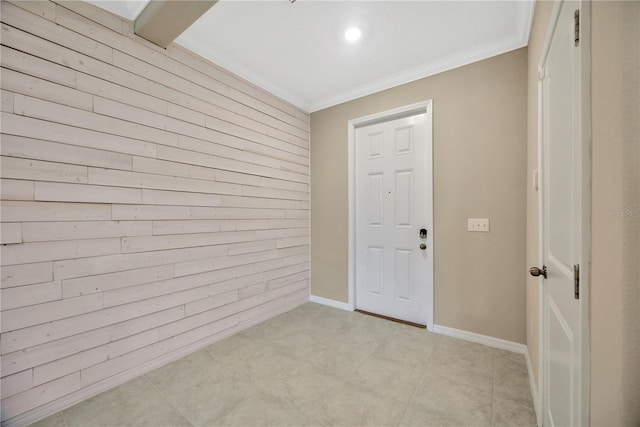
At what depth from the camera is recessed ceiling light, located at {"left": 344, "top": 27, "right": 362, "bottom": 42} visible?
6.98 feet

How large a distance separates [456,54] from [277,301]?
317cm

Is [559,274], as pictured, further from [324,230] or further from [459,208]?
[324,230]

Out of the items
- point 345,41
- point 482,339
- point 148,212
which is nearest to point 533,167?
point 482,339

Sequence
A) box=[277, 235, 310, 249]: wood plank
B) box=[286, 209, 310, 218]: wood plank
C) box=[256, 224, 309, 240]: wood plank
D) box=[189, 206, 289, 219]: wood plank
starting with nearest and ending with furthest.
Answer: box=[189, 206, 289, 219]: wood plank → box=[256, 224, 309, 240]: wood plank → box=[277, 235, 310, 249]: wood plank → box=[286, 209, 310, 218]: wood plank

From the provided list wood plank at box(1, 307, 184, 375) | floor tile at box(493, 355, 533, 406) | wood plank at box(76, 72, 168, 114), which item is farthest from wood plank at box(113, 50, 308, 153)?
floor tile at box(493, 355, 533, 406)

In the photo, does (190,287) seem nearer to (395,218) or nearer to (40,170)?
(40,170)

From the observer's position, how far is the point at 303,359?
84.5 inches

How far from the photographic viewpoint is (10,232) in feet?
4.66

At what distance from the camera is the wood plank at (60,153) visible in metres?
1.43

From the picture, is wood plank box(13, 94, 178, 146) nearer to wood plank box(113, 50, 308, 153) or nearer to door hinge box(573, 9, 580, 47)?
wood plank box(113, 50, 308, 153)

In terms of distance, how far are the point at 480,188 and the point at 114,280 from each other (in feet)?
9.95

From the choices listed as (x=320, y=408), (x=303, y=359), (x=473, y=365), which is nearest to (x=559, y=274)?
(x=473, y=365)

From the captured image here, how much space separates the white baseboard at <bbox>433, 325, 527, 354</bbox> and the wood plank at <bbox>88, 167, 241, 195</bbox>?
2.49 metres

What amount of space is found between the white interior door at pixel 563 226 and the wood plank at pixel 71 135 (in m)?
2.41
